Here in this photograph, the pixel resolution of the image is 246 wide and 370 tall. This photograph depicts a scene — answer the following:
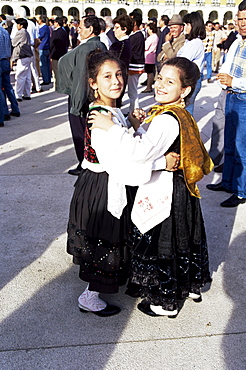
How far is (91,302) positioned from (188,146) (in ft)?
3.95

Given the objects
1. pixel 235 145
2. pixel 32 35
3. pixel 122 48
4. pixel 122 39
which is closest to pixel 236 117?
pixel 235 145

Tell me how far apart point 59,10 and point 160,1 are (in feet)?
59.9

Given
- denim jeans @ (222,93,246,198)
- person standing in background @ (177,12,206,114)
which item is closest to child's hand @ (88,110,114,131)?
denim jeans @ (222,93,246,198)

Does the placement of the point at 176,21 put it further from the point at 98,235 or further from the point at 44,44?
the point at 44,44

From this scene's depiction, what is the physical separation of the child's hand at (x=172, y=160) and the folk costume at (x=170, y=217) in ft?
0.08

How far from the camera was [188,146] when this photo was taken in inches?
82.3

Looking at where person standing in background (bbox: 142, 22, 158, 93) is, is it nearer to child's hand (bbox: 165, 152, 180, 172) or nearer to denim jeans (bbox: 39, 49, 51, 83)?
denim jeans (bbox: 39, 49, 51, 83)

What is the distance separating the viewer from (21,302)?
2643 mm

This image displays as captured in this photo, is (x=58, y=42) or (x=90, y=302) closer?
(x=90, y=302)

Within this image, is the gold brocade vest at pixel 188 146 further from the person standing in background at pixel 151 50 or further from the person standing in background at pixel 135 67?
the person standing in background at pixel 151 50

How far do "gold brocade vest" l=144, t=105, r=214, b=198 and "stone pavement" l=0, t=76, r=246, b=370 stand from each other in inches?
36.5

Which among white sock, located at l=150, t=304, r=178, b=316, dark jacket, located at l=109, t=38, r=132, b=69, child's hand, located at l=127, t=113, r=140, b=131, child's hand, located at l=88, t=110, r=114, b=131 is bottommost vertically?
white sock, located at l=150, t=304, r=178, b=316

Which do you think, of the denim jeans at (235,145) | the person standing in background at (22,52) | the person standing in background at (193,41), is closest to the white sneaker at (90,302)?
the denim jeans at (235,145)

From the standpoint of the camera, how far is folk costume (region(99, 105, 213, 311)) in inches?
79.7
